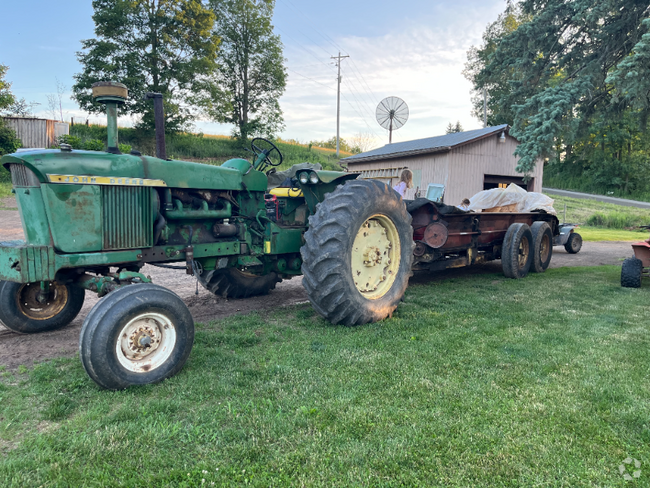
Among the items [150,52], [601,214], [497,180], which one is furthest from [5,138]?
[601,214]

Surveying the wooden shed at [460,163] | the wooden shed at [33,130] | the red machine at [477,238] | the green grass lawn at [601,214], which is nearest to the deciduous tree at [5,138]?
the wooden shed at [33,130]

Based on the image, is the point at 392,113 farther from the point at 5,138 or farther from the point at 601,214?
the point at 5,138

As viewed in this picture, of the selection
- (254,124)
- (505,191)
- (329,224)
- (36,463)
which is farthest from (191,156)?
(36,463)

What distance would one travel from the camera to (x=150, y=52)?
25.7 metres

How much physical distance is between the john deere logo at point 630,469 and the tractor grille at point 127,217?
11.2 ft

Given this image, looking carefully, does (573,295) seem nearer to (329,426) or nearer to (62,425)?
(329,426)

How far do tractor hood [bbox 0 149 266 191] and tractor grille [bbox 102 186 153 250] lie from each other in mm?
85

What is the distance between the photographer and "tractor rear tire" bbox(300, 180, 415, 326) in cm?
396

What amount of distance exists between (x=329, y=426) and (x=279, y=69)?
110 ft

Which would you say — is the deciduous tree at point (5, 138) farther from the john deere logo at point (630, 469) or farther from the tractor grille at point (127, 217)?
the john deere logo at point (630, 469)

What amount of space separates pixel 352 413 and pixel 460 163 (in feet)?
51.8

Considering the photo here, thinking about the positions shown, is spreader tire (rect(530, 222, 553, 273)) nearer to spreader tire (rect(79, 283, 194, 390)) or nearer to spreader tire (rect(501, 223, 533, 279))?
spreader tire (rect(501, 223, 533, 279))

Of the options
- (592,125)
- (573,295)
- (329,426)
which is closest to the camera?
(329,426)

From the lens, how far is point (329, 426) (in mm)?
2326
